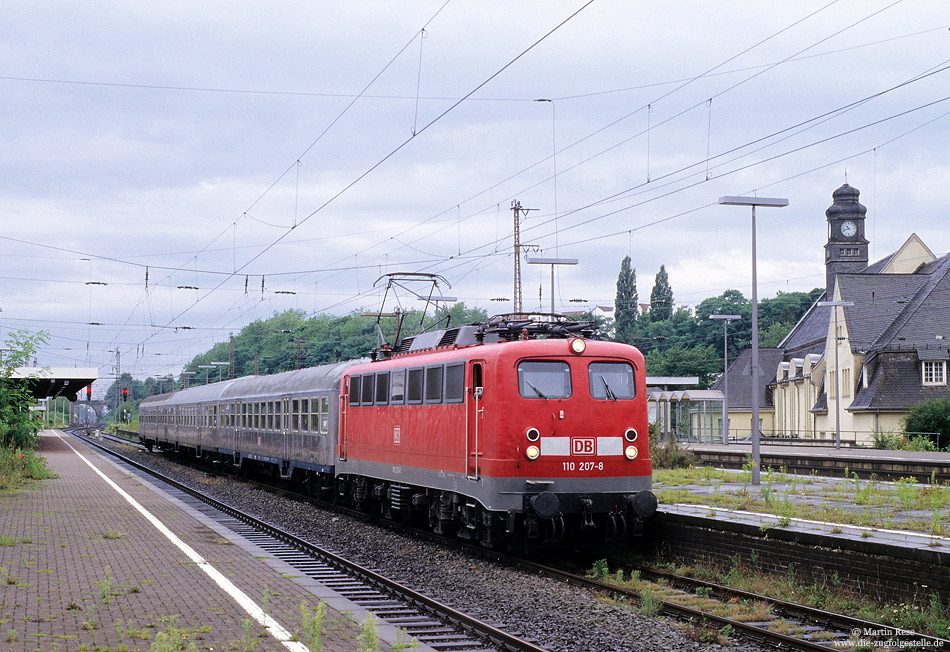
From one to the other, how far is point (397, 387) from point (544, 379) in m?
4.50

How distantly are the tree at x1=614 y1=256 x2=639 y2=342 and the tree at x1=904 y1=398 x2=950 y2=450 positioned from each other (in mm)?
59640

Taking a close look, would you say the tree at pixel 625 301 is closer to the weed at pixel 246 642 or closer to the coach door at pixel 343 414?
the coach door at pixel 343 414

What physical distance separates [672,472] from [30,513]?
48.8 feet

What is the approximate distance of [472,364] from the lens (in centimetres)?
1495

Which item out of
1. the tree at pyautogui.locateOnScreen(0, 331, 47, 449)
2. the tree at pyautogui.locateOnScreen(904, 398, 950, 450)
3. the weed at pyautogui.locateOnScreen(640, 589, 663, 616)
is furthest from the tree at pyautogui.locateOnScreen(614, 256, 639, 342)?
the weed at pyautogui.locateOnScreen(640, 589, 663, 616)

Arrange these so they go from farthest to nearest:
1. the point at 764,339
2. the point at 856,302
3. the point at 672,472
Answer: the point at 764,339 → the point at 856,302 → the point at 672,472

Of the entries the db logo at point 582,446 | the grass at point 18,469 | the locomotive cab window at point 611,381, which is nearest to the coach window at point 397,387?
the locomotive cab window at point 611,381

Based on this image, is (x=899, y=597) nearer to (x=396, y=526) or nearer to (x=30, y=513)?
(x=396, y=526)

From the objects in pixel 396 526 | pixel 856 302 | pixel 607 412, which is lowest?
pixel 396 526

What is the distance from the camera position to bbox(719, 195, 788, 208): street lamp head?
75.4ft

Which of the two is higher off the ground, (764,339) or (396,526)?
(764,339)

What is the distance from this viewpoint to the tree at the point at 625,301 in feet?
345

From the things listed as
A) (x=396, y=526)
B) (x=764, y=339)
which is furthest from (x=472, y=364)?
(x=764, y=339)

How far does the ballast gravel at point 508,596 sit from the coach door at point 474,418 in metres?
1.38
